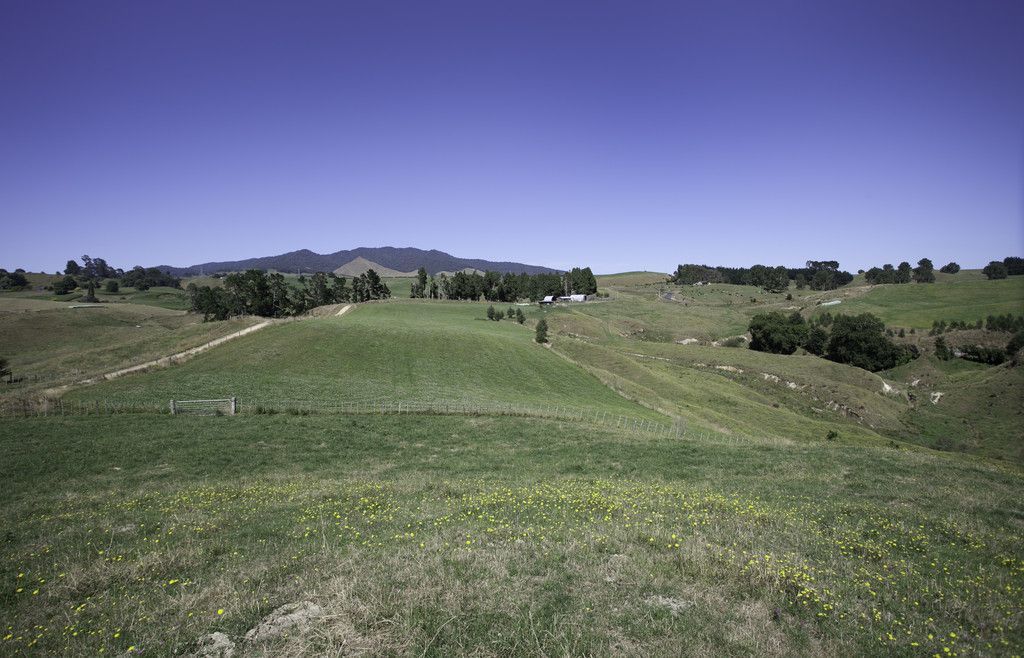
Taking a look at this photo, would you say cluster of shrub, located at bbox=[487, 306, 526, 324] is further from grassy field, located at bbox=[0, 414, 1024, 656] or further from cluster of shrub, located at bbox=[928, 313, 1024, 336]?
grassy field, located at bbox=[0, 414, 1024, 656]

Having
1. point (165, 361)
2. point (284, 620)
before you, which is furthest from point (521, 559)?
point (165, 361)

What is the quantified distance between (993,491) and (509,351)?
63.6m

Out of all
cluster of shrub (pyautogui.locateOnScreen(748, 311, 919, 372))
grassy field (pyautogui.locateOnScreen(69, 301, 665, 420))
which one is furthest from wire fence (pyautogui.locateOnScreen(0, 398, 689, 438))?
cluster of shrub (pyautogui.locateOnScreen(748, 311, 919, 372))

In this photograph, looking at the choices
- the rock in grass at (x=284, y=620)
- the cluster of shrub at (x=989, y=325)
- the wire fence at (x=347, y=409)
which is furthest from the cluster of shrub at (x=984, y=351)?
the rock in grass at (x=284, y=620)

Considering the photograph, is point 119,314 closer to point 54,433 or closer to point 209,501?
point 54,433

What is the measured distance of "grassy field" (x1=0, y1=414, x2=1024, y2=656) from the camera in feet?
26.6

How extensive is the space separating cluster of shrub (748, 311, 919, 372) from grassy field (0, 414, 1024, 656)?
351 feet

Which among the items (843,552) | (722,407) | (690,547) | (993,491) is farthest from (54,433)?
(722,407)

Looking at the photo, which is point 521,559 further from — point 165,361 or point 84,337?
point 84,337

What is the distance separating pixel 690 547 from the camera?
448 inches

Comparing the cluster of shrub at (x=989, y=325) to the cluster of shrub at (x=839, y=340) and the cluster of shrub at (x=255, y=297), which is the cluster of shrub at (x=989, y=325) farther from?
the cluster of shrub at (x=255, y=297)

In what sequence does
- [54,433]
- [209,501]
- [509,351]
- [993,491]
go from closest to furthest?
[209,501] < [993,491] < [54,433] < [509,351]

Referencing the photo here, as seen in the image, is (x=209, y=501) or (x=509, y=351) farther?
(x=509, y=351)

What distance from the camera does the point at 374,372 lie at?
205 feet
